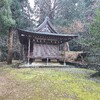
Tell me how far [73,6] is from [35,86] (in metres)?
27.2

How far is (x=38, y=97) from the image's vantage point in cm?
660

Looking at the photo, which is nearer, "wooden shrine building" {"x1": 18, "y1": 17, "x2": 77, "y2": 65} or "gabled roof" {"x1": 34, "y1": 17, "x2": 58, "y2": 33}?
"wooden shrine building" {"x1": 18, "y1": 17, "x2": 77, "y2": 65}

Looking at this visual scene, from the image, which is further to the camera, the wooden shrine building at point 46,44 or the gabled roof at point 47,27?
the gabled roof at point 47,27

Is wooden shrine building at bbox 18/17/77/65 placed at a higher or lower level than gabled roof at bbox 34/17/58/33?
lower

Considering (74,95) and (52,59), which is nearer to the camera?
(74,95)

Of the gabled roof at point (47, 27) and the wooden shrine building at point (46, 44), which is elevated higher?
the gabled roof at point (47, 27)

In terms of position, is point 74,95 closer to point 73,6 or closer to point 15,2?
point 15,2

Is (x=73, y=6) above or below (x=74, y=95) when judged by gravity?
above

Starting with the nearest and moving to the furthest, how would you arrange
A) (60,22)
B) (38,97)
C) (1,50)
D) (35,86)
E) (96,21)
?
(38,97) < (35,86) < (96,21) < (1,50) < (60,22)

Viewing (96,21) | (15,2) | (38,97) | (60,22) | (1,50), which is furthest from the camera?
(60,22)

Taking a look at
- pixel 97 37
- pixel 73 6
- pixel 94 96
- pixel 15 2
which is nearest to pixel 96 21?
pixel 97 37

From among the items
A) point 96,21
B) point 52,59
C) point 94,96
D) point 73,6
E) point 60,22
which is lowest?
point 94,96

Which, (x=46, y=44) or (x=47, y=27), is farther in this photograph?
(x=47, y=27)

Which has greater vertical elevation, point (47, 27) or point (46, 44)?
point (47, 27)
